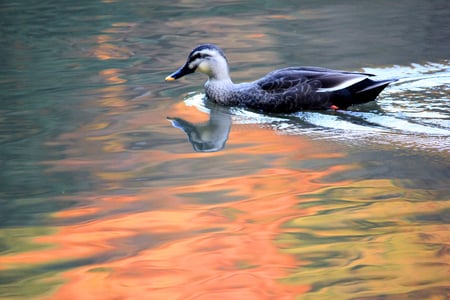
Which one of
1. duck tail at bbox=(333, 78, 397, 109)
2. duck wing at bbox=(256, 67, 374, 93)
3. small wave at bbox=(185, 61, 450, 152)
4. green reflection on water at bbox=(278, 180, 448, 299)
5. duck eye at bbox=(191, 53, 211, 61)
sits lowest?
green reflection on water at bbox=(278, 180, 448, 299)

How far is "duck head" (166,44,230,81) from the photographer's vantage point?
8711 millimetres

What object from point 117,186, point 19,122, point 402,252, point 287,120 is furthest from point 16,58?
point 402,252

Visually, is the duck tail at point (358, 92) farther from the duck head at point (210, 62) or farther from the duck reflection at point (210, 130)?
the duck head at point (210, 62)

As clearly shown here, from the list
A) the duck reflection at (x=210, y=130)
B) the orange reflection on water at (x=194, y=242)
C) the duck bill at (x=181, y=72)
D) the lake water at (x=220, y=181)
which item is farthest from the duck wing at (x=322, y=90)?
the orange reflection on water at (x=194, y=242)

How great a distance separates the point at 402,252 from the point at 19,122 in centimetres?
446

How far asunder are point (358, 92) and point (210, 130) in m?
1.40

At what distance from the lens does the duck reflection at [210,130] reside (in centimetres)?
709

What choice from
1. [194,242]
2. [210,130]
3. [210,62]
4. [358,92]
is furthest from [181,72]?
[194,242]

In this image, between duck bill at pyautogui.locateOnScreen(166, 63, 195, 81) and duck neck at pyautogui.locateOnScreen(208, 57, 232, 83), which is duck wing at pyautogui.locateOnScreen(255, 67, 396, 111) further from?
duck bill at pyautogui.locateOnScreen(166, 63, 195, 81)

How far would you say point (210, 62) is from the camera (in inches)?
347

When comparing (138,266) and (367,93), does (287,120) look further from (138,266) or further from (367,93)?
(138,266)

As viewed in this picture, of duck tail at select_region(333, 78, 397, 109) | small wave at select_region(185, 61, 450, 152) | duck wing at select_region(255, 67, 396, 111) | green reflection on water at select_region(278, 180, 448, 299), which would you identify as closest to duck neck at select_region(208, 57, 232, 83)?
small wave at select_region(185, 61, 450, 152)

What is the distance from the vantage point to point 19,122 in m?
8.08

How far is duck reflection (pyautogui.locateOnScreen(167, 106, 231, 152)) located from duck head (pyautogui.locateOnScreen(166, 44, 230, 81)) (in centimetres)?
39
